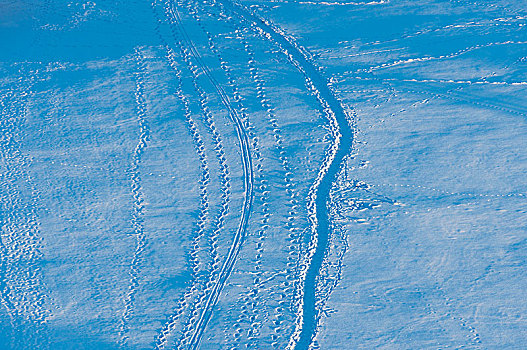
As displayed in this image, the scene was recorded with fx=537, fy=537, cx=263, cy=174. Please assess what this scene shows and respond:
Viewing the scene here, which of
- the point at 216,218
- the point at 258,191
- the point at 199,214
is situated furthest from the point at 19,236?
the point at 258,191

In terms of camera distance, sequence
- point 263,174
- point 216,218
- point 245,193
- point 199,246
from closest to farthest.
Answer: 1. point 199,246
2. point 216,218
3. point 245,193
4. point 263,174

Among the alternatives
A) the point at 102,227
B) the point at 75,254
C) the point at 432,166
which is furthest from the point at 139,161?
the point at 432,166

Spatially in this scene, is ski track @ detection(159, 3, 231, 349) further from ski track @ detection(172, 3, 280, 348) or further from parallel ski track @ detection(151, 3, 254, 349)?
ski track @ detection(172, 3, 280, 348)

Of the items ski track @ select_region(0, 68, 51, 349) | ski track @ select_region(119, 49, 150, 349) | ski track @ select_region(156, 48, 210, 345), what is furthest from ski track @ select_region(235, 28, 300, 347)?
ski track @ select_region(0, 68, 51, 349)

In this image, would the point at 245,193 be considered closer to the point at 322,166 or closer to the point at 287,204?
the point at 287,204

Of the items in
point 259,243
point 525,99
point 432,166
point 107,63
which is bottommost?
point 259,243

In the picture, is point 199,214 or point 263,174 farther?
point 263,174

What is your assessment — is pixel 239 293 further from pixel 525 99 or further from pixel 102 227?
pixel 525 99
